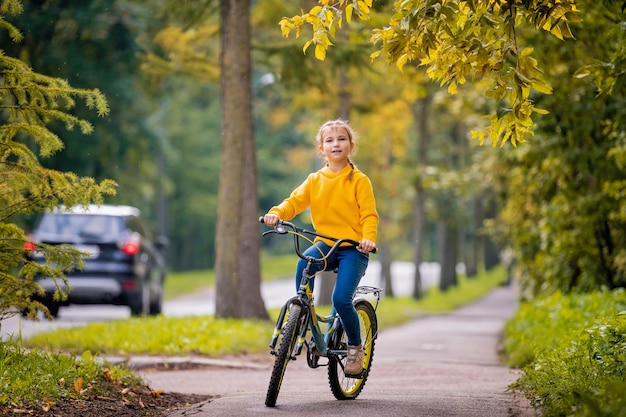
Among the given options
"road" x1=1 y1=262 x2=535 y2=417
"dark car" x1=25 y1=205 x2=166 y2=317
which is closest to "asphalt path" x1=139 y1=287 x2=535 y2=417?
"road" x1=1 y1=262 x2=535 y2=417

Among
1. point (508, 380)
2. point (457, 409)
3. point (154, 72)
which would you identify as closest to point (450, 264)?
point (154, 72)

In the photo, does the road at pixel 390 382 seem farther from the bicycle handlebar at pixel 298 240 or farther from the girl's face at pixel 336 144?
the girl's face at pixel 336 144

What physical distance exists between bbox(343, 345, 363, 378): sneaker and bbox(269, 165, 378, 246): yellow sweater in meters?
0.86

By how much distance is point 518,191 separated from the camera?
67.6 ft

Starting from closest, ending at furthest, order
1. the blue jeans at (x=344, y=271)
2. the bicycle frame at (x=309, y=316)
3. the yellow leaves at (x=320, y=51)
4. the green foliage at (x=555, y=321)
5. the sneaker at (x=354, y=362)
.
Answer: the bicycle frame at (x=309, y=316) < the yellow leaves at (x=320, y=51) < the blue jeans at (x=344, y=271) < the sneaker at (x=354, y=362) < the green foliage at (x=555, y=321)

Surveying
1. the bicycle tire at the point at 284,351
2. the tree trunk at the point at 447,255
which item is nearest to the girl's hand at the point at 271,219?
the bicycle tire at the point at 284,351

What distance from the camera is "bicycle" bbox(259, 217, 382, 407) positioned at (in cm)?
716

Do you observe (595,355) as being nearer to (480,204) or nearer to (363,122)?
(363,122)

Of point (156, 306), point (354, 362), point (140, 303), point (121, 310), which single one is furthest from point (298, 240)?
point (121, 310)

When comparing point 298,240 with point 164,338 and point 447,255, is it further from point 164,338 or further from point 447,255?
point 447,255

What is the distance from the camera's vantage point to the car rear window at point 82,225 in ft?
54.7

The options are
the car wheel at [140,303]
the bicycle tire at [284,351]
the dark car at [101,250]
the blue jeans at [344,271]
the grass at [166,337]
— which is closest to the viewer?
the bicycle tire at [284,351]

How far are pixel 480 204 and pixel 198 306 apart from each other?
2034cm

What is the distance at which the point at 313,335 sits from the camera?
24.6 feet
